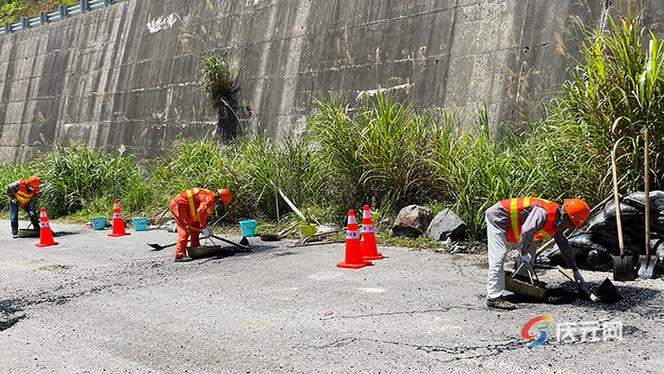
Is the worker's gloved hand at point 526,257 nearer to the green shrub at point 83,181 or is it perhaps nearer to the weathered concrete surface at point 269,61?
Answer: the weathered concrete surface at point 269,61

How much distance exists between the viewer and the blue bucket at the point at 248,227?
9.74m

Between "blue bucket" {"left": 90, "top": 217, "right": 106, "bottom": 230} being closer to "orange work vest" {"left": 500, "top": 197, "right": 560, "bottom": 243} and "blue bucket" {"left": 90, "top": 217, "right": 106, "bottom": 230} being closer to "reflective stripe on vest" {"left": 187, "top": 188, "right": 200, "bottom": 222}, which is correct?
"reflective stripe on vest" {"left": 187, "top": 188, "right": 200, "bottom": 222}

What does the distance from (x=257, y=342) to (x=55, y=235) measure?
8439 millimetres

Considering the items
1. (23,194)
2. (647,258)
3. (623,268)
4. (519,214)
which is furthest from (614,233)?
(23,194)

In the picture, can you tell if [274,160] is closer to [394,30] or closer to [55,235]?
[394,30]

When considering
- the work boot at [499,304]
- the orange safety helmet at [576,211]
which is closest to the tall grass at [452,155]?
the orange safety helmet at [576,211]

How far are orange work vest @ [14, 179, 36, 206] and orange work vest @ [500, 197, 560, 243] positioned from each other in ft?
31.3

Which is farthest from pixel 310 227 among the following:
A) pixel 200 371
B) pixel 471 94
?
pixel 200 371

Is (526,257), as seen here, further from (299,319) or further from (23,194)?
(23,194)

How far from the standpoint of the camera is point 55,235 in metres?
11.9

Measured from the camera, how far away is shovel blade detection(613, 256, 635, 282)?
559 centimetres

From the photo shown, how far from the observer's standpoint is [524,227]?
531 cm
